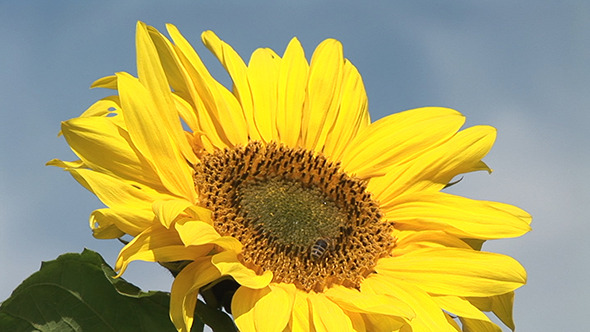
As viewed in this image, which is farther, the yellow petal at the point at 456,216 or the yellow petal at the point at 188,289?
the yellow petal at the point at 456,216

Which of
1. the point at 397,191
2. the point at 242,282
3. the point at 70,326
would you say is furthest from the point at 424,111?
the point at 70,326

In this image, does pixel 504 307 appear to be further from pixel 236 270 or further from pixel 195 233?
pixel 195 233

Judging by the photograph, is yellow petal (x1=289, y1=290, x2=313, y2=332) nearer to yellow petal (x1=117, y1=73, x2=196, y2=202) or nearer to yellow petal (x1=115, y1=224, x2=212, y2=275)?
yellow petal (x1=115, y1=224, x2=212, y2=275)

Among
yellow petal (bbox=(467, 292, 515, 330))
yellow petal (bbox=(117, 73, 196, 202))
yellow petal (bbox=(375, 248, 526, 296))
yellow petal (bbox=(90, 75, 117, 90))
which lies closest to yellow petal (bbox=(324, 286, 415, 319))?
yellow petal (bbox=(375, 248, 526, 296))

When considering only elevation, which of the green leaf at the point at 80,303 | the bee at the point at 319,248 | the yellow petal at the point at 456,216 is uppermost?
the yellow petal at the point at 456,216

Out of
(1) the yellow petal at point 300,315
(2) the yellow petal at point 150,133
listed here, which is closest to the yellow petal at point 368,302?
(1) the yellow petal at point 300,315

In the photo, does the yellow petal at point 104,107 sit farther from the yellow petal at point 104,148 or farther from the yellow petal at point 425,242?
the yellow petal at point 425,242

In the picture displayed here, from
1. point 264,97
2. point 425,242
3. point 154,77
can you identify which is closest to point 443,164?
point 425,242

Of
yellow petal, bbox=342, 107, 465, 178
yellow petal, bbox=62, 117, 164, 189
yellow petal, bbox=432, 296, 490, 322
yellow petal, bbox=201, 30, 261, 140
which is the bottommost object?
yellow petal, bbox=432, 296, 490, 322
